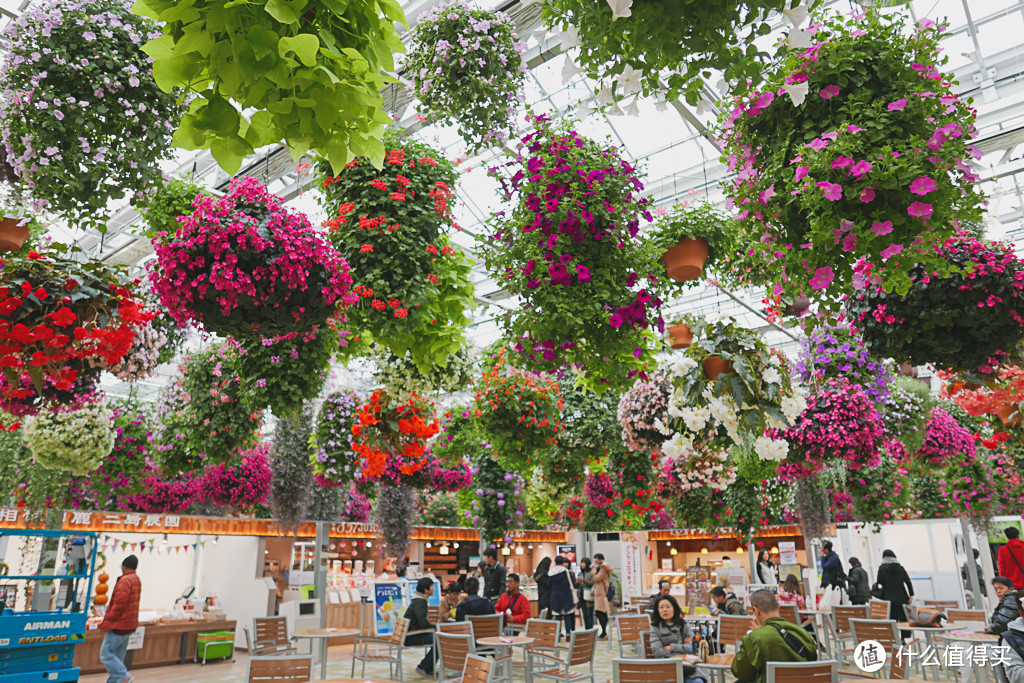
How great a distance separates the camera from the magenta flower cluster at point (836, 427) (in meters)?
4.70

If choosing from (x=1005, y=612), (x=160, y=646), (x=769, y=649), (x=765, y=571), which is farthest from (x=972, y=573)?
(x=160, y=646)

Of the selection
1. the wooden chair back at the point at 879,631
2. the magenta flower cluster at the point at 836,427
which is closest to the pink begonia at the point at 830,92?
the magenta flower cluster at the point at 836,427

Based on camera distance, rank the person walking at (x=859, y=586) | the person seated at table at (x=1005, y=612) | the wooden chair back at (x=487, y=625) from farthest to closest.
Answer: the person walking at (x=859, y=586)
the wooden chair back at (x=487, y=625)
the person seated at table at (x=1005, y=612)

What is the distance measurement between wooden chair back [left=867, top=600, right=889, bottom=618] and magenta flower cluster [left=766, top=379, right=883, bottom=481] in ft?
12.9

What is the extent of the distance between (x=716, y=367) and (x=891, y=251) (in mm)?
1845

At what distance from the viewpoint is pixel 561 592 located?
369 inches

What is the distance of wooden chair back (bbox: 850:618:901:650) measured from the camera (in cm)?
581

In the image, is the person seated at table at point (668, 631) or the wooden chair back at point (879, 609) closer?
the person seated at table at point (668, 631)

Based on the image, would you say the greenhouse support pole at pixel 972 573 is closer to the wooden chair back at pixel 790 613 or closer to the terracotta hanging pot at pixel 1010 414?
the wooden chair back at pixel 790 613

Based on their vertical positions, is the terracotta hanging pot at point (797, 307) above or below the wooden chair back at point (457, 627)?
above

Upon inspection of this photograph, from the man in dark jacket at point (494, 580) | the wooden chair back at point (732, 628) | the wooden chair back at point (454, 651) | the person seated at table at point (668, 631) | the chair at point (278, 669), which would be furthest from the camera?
the man in dark jacket at point (494, 580)

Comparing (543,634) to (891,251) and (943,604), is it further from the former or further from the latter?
(943,604)

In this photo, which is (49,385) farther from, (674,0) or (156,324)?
(674,0)

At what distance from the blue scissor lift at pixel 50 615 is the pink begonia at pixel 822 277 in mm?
5399
